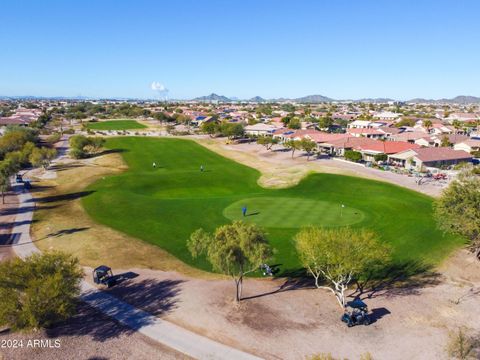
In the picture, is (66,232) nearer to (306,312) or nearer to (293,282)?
(293,282)

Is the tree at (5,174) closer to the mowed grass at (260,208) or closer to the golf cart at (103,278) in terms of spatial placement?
the mowed grass at (260,208)

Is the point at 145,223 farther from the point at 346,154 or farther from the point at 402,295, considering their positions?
the point at 346,154

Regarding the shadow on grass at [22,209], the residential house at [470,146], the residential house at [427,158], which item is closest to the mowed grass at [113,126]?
the shadow on grass at [22,209]

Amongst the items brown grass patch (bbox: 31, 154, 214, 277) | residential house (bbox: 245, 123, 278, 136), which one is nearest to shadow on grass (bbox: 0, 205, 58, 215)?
brown grass patch (bbox: 31, 154, 214, 277)

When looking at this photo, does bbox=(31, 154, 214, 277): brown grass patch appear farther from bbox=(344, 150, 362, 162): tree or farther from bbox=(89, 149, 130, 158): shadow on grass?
bbox=(344, 150, 362, 162): tree

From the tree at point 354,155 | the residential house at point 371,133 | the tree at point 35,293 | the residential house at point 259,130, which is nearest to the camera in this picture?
the tree at point 35,293

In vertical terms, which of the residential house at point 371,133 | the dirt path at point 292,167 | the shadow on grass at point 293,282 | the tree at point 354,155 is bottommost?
the shadow on grass at point 293,282

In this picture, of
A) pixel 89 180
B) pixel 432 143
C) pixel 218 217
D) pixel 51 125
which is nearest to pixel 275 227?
pixel 218 217
